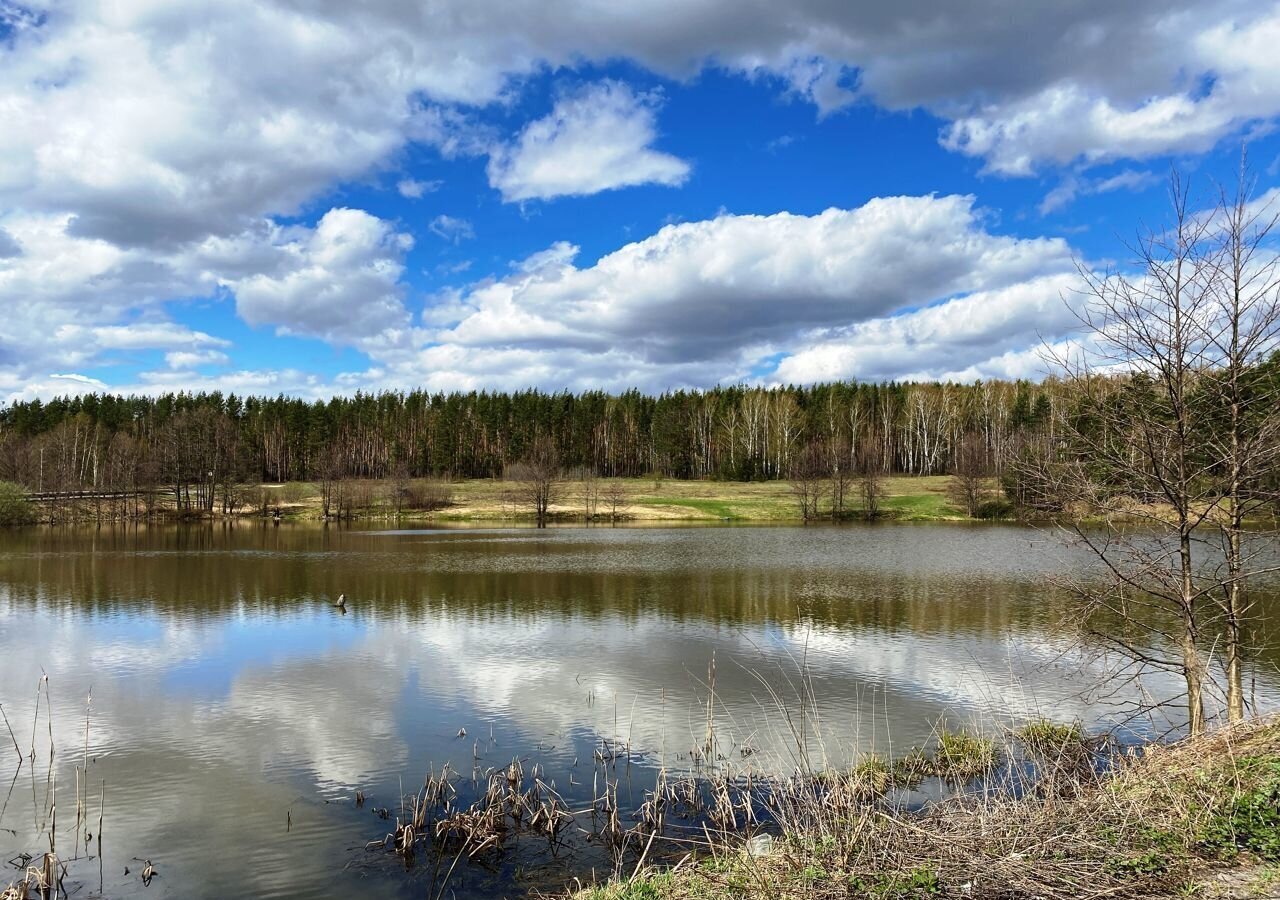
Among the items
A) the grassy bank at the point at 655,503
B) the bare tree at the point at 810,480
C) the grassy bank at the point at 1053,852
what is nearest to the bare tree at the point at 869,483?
the grassy bank at the point at 655,503

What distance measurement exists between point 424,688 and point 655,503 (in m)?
76.2

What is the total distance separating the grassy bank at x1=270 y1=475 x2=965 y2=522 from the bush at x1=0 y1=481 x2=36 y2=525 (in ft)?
82.0

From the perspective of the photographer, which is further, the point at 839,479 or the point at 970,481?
the point at 839,479

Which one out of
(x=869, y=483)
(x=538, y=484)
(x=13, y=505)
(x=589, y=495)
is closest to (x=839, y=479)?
(x=869, y=483)

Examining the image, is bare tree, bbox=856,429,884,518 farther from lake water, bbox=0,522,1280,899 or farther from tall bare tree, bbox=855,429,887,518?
lake water, bbox=0,522,1280,899

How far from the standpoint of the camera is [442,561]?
46.9 m

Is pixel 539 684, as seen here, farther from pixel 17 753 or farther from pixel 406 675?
pixel 17 753

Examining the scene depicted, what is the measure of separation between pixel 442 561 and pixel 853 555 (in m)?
24.4

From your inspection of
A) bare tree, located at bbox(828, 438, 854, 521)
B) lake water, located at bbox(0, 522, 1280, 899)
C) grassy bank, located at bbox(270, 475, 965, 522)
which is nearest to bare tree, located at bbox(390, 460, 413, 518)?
grassy bank, located at bbox(270, 475, 965, 522)

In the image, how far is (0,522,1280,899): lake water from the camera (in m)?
11.1

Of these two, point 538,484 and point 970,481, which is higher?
point 970,481

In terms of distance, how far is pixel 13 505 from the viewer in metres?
75.2

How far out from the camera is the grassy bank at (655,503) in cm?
8769

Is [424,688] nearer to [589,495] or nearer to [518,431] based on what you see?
[589,495]
